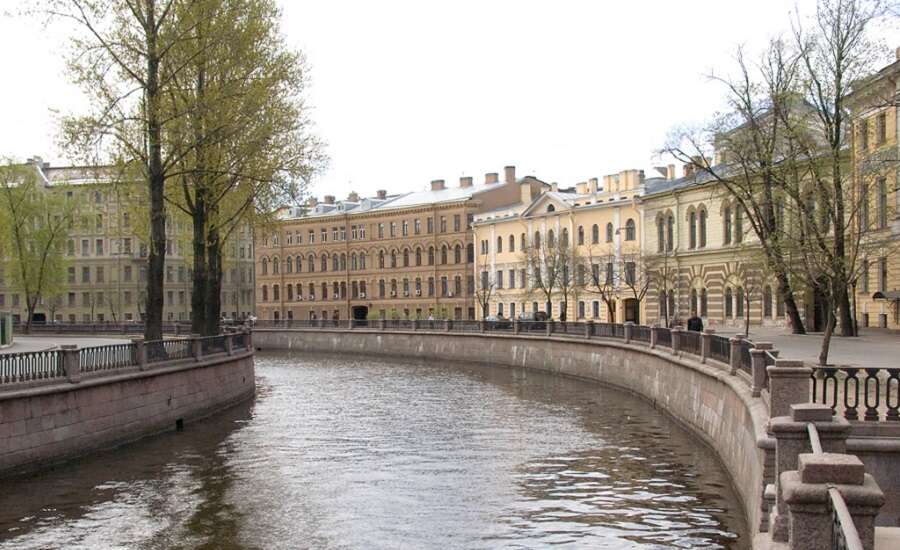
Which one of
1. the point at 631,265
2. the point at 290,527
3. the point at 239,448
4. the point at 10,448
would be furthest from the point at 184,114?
the point at 631,265

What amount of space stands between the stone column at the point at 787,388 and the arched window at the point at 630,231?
173 ft

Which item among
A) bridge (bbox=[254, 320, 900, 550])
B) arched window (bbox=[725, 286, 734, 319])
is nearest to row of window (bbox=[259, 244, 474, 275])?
bridge (bbox=[254, 320, 900, 550])

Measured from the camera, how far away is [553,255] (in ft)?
229

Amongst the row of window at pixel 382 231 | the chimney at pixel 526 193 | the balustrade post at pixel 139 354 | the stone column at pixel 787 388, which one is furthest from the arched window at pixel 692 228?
the stone column at pixel 787 388

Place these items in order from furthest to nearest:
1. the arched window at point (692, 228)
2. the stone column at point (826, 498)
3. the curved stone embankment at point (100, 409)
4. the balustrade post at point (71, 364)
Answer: the arched window at point (692, 228)
the balustrade post at point (71, 364)
the curved stone embankment at point (100, 409)
the stone column at point (826, 498)

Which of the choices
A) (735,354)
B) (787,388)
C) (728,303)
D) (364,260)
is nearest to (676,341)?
(735,354)

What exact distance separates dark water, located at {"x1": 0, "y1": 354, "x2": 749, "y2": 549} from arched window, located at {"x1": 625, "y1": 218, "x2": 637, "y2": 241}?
112 ft

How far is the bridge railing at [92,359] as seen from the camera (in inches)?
810

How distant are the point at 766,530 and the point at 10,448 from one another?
13.8m

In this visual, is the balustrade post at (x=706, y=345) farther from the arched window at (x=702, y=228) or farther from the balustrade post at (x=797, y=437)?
the arched window at (x=702, y=228)

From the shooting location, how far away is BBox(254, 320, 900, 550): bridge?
8094mm

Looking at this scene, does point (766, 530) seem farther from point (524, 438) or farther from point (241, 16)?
point (241, 16)

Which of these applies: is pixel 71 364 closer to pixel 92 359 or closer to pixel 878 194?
pixel 92 359

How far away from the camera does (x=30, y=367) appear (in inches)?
830
